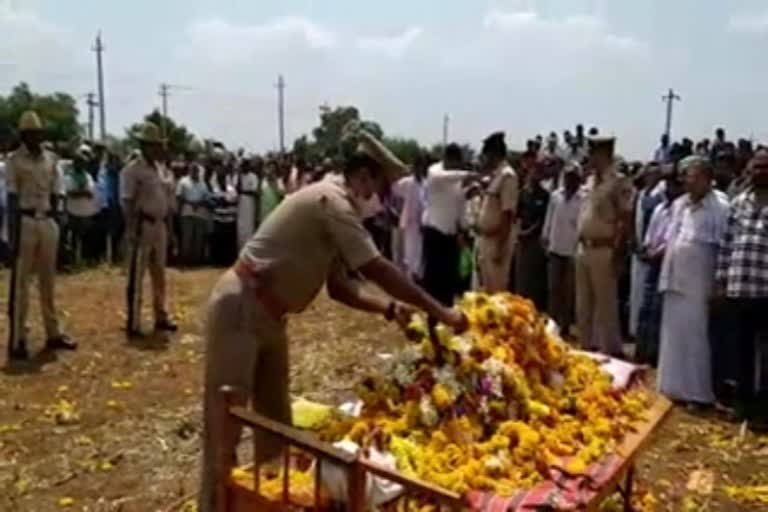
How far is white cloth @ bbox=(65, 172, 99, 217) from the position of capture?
1700 cm

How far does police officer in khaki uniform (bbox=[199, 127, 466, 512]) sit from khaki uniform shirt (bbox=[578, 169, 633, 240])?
4.73 meters

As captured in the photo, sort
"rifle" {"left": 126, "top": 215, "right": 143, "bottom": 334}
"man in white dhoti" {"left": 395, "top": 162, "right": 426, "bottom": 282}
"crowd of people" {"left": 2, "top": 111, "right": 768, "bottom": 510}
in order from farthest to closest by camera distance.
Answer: "man in white dhoti" {"left": 395, "top": 162, "right": 426, "bottom": 282}
"rifle" {"left": 126, "top": 215, "right": 143, "bottom": 334}
"crowd of people" {"left": 2, "top": 111, "right": 768, "bottom": 510}

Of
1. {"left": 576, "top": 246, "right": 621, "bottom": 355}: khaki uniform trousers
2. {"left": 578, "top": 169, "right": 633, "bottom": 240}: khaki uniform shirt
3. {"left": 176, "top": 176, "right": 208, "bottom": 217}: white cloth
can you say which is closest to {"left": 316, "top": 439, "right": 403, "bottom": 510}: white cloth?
{"left": 578, "top": 169, "right": 633, "bottom": 240}: khaki uniform shirt

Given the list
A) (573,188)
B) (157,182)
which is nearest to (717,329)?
(573,188)

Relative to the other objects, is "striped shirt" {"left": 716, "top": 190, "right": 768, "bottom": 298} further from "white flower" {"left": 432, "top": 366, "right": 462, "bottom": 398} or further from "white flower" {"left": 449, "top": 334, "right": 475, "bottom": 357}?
"white flower" {"left": 432, "top": 366, "right": 462, "bottom": 398}

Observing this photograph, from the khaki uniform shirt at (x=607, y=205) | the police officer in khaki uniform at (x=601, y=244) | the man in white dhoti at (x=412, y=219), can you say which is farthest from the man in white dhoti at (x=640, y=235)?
the man in white dhoti at (x=412, y=219)

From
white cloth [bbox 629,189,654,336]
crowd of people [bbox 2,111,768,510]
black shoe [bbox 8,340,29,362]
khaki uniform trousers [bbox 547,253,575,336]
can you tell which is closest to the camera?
crowd of people [bbox 2,111,768,510]

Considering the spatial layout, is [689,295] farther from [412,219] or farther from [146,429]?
[412,219]

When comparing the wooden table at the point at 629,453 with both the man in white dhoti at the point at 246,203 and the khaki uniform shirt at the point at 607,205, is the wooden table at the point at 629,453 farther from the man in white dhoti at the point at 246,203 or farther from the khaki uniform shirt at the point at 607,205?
the man in white dhoti at the point at 246,203

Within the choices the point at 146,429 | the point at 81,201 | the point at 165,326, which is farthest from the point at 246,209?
the point at 146,429

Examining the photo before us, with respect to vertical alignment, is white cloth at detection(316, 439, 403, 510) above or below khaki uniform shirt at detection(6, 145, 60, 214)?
below

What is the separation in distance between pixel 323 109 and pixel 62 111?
5518cm

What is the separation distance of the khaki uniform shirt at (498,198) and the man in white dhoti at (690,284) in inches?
62.2

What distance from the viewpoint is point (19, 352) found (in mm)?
10391
